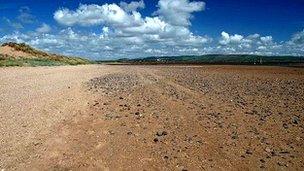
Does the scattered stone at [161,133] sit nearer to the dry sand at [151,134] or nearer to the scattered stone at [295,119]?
the dry sand at [151,134]

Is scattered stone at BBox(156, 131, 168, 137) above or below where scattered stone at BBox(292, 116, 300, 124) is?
above

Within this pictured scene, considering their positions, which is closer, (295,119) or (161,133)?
(161,133)

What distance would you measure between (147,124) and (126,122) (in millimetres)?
793

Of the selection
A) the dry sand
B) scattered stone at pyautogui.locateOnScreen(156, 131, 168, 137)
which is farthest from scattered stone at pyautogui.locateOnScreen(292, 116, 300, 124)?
scattered stone at pyautogui.locateOnScreen(156, 131, 168, 137)

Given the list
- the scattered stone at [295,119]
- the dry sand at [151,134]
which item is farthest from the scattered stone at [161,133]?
the scattered stone at [295,119]

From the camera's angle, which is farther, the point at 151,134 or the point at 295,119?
the point at 295,119

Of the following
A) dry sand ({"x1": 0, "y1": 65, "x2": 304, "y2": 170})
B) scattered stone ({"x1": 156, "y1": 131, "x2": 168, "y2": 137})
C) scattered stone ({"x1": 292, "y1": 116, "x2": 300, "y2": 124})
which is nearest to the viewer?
dry sand ({"x1": 0, "y1": 65, "x2": 304, "y2": 170})

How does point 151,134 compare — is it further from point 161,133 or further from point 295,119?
point 295,119

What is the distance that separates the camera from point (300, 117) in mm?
14344

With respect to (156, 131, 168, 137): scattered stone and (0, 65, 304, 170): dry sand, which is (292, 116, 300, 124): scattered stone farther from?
(156, 131, 168, 137): scattered stone

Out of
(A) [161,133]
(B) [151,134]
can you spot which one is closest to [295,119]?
(A) [161,133]

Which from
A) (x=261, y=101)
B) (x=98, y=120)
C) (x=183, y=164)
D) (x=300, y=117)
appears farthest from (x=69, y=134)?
(x=261, y=101)

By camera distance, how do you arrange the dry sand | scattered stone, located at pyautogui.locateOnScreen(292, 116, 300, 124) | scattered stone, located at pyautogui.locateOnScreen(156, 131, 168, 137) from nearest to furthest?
the dry sand, scattered stone, located at pyautogui.locateOnScreen(156, 131, 168, 137), scattered stone, located at pyautogui.locateOnScreen(292, 116, 300, 124)

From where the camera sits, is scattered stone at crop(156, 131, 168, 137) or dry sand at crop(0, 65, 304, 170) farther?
scattered stone at crop(156, 131, 168, 137)
